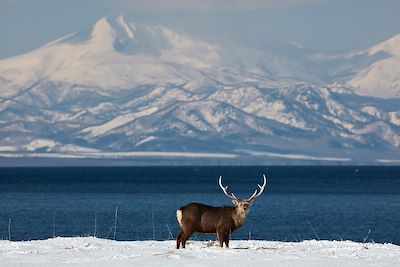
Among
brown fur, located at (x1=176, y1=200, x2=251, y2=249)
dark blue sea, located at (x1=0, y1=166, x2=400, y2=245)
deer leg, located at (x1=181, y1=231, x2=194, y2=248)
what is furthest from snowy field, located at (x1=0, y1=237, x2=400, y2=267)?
dark blue sea, located at (x1=0, y1=166, x2=400, y2=245)

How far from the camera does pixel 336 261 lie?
28297 millimetres

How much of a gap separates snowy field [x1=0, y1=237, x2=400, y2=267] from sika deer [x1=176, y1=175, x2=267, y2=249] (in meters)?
0.41

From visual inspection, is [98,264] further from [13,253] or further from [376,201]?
[376,201]

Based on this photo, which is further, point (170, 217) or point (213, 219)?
point (170, 217)

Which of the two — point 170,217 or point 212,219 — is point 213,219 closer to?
point 212,219

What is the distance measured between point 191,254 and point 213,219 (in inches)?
65.2

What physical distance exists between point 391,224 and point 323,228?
5.11 metres

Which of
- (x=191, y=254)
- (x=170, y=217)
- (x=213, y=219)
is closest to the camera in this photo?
(x=191, y=254)

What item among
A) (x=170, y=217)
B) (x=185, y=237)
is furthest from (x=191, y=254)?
(x=170, y=217)

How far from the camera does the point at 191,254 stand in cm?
2891

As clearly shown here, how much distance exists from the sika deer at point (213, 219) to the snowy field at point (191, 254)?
1.35 ft

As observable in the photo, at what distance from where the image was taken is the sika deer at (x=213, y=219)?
30.2 m

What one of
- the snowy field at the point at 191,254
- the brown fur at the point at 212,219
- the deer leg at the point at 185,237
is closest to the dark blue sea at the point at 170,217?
the snowy field at the point at 191,254

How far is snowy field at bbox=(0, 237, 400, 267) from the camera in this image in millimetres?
27844
